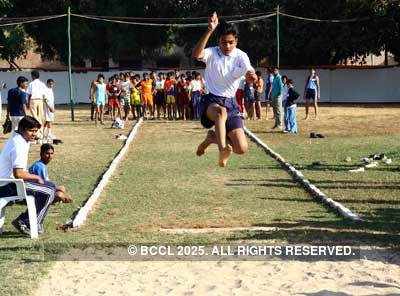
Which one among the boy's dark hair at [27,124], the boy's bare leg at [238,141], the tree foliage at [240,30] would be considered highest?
the tree foliage at [240,30]

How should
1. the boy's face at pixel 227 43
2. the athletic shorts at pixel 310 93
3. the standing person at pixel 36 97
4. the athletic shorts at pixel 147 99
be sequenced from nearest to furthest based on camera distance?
the boy's face at pixel 227 43 < the standing person at pixel 36 97 < the athletic shorts at pixel 310 93 < the athletic shorts at pixel 147 99

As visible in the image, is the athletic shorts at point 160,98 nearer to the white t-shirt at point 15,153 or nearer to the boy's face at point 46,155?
the boy's face at point 46,155

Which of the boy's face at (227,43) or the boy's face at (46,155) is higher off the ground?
the boy's face at (227,43)

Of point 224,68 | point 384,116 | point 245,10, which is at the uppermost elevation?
point 245,10

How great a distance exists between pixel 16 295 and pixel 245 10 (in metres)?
35.6

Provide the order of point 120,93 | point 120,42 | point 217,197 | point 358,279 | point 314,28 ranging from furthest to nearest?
point 120,42
point 314,28
point 120,93
point 217,197
point 358,279

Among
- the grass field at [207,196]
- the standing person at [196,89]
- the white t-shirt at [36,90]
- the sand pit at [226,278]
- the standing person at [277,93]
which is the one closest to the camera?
the sand pit at [226,278]

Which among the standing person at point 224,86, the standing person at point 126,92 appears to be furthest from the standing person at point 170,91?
the standing person at point 224,86

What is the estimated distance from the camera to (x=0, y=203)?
30.6 feet

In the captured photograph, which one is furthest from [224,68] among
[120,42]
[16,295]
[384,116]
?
[120,42]

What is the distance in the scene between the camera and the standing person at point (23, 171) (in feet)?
30.3

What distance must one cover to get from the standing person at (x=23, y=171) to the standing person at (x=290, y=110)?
13752 mm

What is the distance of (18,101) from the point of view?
18.8 meters

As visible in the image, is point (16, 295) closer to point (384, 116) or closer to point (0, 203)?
point (0, 203)
